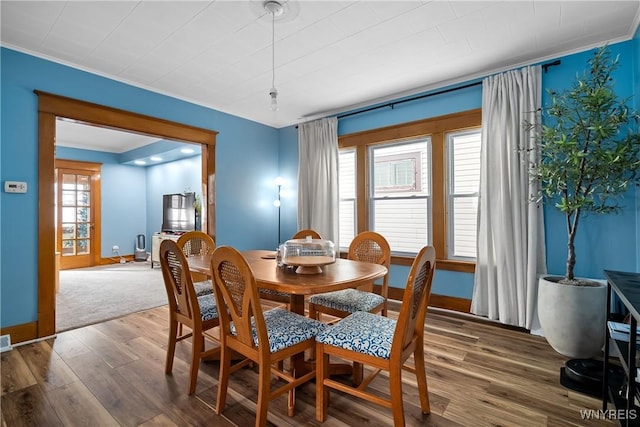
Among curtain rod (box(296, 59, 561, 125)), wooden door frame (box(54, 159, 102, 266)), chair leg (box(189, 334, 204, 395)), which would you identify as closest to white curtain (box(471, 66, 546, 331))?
curtain rod (box(296, 59, 561, 125))

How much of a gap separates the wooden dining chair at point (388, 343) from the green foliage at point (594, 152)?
5.10 feet

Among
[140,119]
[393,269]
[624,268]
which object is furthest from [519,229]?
[140,119]

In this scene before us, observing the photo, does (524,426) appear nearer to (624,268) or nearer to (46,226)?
(624,268)

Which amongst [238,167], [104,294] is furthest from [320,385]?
[104,294]

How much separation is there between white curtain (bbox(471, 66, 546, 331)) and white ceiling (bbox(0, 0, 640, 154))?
33 centimetres

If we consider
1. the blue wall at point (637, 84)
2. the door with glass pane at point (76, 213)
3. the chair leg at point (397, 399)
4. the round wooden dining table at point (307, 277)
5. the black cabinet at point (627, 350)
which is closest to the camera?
the black cabinet at point (627, 350)

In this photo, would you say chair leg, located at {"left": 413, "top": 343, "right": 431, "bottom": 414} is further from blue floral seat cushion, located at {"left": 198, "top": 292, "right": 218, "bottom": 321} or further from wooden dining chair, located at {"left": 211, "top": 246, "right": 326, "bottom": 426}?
blue floral seat cushion, located at {"left": 198, "top": 292, "right": 218, "bottom": 321}

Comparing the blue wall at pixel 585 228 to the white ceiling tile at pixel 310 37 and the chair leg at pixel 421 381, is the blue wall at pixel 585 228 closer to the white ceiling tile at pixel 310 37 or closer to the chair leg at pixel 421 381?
the white ceiling tile at pixel 310 37

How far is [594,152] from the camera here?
2.28 metres

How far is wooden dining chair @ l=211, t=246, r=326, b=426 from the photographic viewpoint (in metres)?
1.57

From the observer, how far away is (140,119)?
3520 mm

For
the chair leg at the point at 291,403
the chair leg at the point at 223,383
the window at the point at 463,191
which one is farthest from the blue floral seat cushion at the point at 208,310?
the window at the point at 463,191

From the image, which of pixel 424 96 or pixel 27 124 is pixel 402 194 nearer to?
pixel 424 96

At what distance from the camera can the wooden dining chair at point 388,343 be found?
151cm
